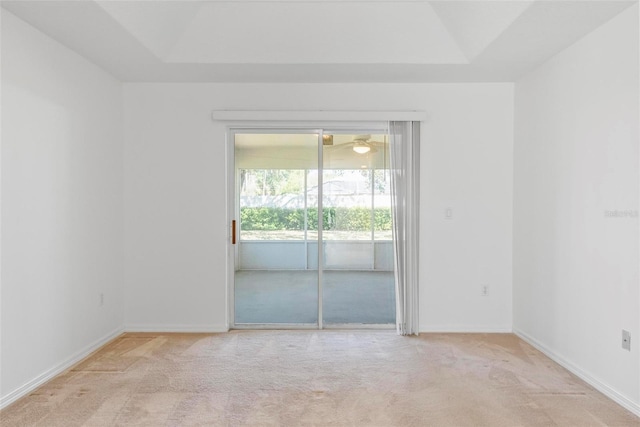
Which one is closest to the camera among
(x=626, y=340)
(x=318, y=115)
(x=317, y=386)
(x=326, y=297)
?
(x=626, y=340)

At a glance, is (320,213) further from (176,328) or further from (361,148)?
(176,328)

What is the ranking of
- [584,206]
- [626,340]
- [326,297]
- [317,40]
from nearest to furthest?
[626,340], [584,206], [317,40], [326,297]

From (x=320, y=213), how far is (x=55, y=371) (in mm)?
2515

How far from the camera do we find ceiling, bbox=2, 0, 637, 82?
3.06m

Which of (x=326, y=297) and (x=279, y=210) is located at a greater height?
(x=279, y=210)

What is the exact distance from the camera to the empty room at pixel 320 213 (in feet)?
8.79

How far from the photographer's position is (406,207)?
4.12 meters

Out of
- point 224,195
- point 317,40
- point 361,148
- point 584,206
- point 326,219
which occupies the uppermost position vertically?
point 317,40

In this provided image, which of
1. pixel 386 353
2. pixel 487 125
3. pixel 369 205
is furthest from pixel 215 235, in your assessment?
pixel 487 125

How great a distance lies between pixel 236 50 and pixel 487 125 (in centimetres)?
244

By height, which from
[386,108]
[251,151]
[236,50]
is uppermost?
[236,50]

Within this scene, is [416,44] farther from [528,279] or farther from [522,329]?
[522,329]

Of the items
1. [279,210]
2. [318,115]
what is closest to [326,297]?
[279,210]

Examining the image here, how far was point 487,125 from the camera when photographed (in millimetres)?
4121
